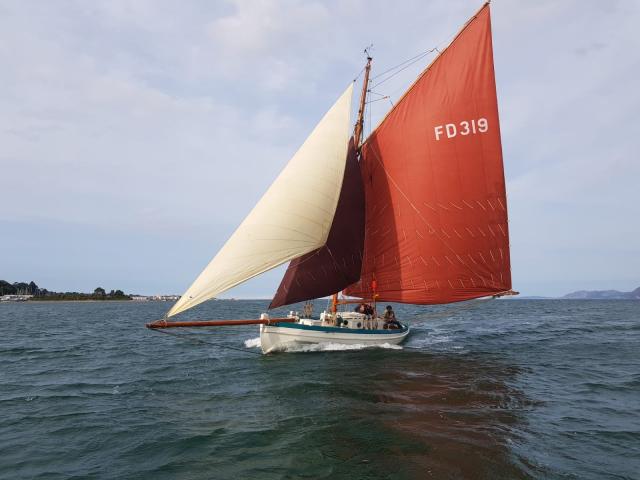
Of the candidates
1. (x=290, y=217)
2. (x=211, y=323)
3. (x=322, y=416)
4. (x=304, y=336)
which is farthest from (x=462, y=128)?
(x=322, y=416)

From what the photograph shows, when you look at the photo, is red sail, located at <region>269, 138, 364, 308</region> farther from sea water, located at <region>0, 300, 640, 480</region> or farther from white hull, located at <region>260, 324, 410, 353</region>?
sea water, located at <region>0, 300, 640, 480</region>

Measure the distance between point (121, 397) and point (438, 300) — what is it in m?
17.0

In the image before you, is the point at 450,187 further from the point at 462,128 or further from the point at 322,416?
the point at 322,416

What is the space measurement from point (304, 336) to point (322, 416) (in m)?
9.97

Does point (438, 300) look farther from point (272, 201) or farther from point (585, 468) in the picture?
point (585, 468)

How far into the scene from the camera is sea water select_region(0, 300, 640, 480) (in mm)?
8609

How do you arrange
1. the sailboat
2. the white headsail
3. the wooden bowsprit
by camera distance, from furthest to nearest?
the sailboat → the wooden bowsprit → the white headsail

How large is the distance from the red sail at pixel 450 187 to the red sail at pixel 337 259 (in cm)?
196

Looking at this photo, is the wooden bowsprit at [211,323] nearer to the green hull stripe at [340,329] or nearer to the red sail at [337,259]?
the green hull stripe at [340,329]

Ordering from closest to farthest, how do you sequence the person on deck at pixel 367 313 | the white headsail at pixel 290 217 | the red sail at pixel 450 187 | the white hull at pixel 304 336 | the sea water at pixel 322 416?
the sea water at pixel 322 416, the white headsail at pixel 290 217, the white hull at pixel 304 336, the red sail at pixel 450 187, the person on deck at pixel 367 313

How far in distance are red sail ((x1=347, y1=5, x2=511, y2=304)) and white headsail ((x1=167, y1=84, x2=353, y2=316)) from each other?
5252 mm

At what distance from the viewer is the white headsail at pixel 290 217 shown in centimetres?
1554

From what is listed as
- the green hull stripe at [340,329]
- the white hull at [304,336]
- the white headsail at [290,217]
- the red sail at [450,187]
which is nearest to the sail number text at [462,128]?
the red sail at [450,187]

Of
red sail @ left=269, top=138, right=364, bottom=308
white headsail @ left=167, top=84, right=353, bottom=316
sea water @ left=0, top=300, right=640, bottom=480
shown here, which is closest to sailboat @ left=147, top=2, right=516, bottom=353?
red sail @ left=269, top=138, right=364, bottom=308
